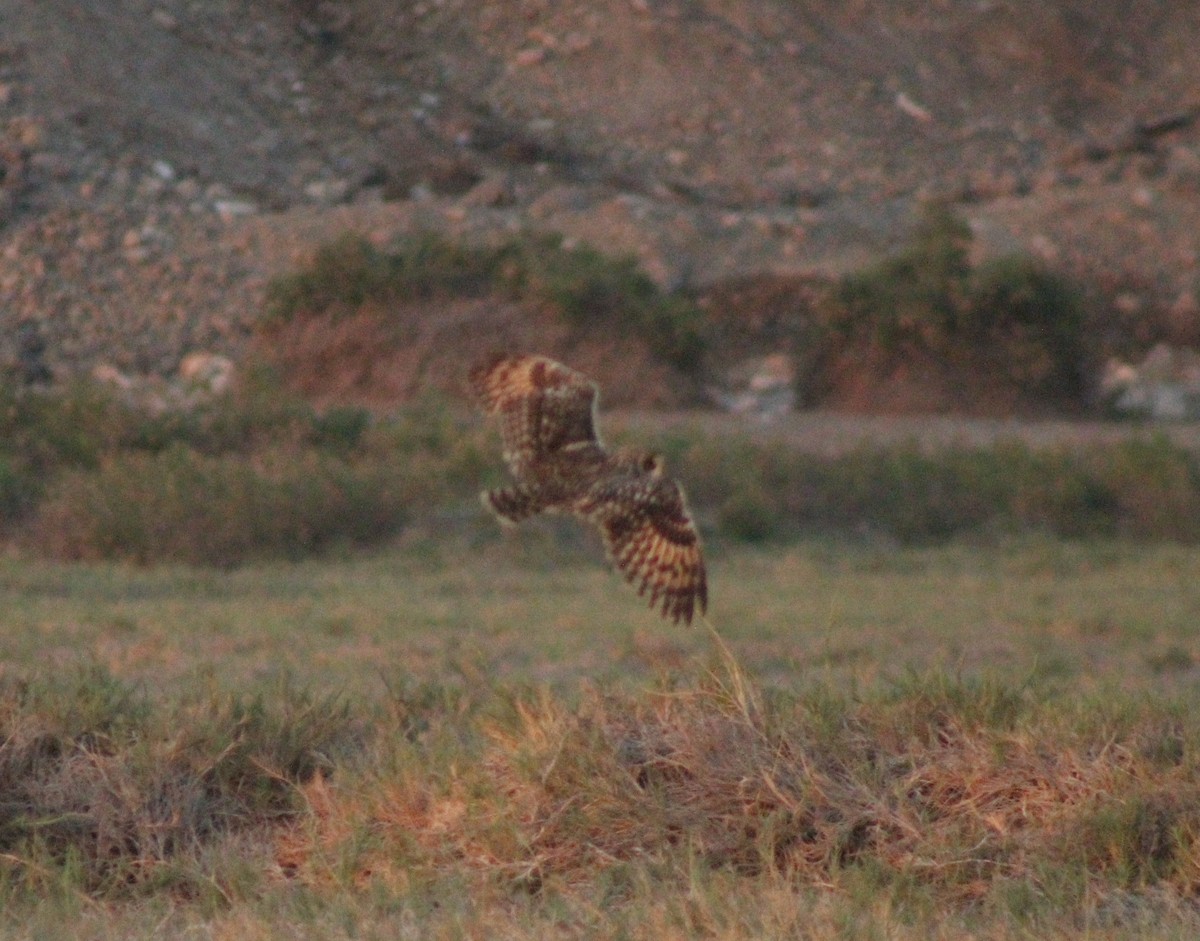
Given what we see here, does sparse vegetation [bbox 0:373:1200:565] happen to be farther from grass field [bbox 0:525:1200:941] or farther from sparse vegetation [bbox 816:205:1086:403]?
grass field [bbox 0:525:1200:941]

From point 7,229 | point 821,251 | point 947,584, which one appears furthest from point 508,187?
point 947,584

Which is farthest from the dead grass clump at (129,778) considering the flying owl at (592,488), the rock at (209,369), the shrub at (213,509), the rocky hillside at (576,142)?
the rocky hillside at (576,142)

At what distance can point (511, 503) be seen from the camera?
5.41 m

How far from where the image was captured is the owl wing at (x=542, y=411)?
5473 millimetres

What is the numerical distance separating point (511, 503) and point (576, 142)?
2040cm

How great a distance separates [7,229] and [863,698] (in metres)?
16.6

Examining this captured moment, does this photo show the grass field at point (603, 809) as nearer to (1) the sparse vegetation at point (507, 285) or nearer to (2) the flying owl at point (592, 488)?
(2) the flying owl at point (592, 488)

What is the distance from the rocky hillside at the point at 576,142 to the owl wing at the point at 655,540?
1388 centimetres

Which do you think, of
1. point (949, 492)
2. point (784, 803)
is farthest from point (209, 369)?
point (784, 803)

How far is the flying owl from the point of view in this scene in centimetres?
533

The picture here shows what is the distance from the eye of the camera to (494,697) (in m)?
5.91

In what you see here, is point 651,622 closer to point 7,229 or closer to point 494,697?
point 494,697

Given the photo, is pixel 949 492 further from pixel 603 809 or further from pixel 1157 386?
pixel 603 809

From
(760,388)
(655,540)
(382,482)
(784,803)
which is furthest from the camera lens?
(760,388)
